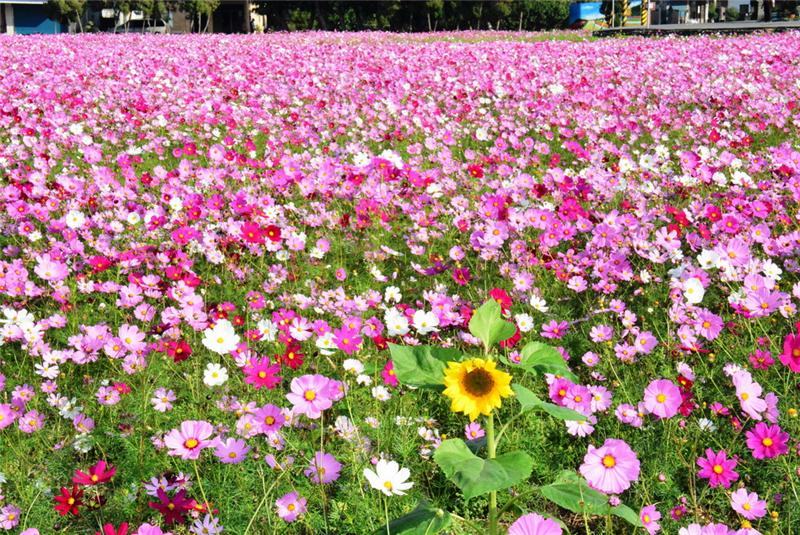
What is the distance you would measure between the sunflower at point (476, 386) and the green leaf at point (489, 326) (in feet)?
0.16

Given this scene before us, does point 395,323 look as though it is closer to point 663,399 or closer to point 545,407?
point 663,399

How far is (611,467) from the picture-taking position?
1345 mm

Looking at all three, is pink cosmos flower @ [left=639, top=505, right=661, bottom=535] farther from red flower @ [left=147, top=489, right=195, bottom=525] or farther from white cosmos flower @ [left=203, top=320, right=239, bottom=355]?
white cosmos flower @ [left=203, top=320, right=239, bottom=355]

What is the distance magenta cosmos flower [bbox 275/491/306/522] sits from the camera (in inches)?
57.8

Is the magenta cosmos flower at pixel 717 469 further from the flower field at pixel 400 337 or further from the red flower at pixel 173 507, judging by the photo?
the red flower at pixel 173 507

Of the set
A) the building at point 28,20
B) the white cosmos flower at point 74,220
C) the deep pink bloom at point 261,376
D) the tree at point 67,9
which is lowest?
the deep pink bloom at point 261,376

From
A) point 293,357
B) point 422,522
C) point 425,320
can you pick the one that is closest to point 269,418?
point 293,357

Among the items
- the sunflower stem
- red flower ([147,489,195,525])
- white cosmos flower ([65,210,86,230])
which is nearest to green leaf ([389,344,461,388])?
the sunflower stem

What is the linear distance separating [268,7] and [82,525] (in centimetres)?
4175

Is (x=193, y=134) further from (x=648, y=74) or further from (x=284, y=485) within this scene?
(x=648, y=74)

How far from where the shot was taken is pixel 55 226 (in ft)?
10.4

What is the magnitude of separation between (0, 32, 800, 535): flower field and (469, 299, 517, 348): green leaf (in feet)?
0.03

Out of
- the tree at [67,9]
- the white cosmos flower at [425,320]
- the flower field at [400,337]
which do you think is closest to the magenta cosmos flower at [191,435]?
the flower field at [400,337]

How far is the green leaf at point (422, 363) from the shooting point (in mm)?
1159
